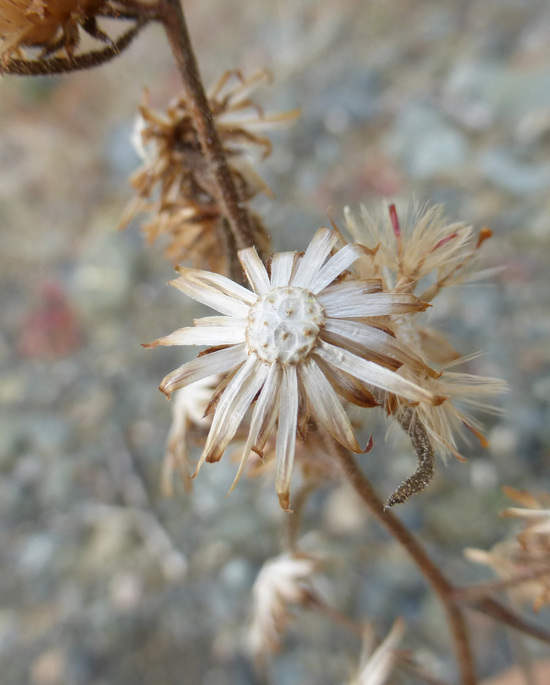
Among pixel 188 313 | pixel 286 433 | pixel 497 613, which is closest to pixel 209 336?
pixel 286 433

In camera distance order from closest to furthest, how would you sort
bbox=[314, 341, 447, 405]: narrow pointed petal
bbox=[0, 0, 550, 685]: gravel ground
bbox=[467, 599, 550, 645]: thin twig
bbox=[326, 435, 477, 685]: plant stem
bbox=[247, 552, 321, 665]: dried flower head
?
bbox=[314, 341, 447, 405]: narrow pointed petal
bbox=[326, 435, 477, 685]: plant stem
bbox=[467, 599, 550, 645]: thin twig
bbox=[247, 552, 321, 665]: dried flower head
bbox=[0, 0, 550, 685]: gravel ground

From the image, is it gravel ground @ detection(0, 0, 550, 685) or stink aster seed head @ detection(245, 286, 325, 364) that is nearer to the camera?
stink aster seed head @ detection(245, 286, 325, 364)

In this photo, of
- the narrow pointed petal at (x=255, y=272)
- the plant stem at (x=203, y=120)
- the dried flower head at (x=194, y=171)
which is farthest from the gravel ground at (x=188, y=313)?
the narrow pointed petal at (x=255, y=272)

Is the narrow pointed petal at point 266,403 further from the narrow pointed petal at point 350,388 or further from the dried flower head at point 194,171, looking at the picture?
the dried flower head at point 194,171

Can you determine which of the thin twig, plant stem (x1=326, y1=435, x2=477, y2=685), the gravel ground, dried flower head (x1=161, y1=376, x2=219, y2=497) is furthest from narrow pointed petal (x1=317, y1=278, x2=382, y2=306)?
the gravel ground

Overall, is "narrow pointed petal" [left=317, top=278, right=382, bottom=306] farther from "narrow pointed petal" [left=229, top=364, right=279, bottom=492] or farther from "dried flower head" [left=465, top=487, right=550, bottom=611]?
"dried flower head" [left=465, top=487, right=550, bottom=611]

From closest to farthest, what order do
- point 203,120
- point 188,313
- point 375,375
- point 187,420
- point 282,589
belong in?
point 375,375
point 203,120
point 187,420
point 282,589
point 188,313

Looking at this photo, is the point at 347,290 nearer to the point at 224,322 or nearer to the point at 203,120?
the point at 224,322
